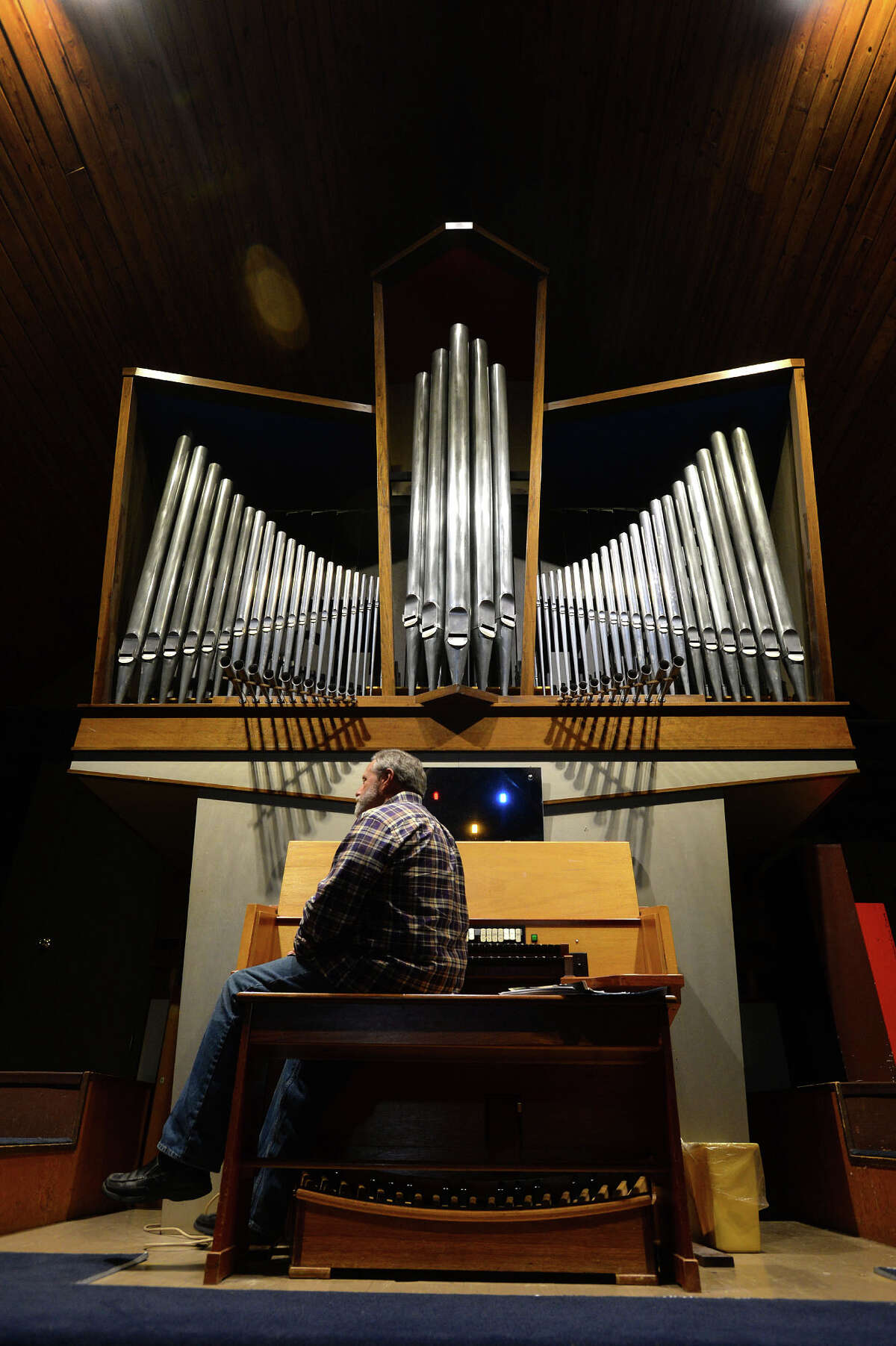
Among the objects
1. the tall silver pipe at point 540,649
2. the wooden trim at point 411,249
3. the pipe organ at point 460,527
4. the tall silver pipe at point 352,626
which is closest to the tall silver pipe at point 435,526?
the pipe organ at point 460,527

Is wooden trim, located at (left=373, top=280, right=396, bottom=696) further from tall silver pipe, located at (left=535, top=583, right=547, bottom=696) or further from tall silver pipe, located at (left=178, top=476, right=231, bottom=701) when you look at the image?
tall silver pipe, located at (left=178, top=476, right=231, bottom=701)

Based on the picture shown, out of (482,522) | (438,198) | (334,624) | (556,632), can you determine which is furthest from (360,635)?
(438,198)

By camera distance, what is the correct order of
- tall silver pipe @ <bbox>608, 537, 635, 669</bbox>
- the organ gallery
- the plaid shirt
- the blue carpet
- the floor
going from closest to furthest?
1. the blue carpet
2. the floor
3. the organ gallery
4. the plaid shirt
5. tall silver pipe @ <bbox>608, 537, 635, 669</bbox>

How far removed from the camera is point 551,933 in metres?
4.31

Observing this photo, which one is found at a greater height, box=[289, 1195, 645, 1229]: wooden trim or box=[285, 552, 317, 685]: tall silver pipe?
box=[285, 552, 317, 685]: tall silver pipe

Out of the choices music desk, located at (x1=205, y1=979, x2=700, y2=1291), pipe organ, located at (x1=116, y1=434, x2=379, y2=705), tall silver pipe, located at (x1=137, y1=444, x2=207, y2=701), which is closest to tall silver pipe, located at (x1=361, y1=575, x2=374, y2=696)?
pipe organ, located at (x1=116, y1=434, x2=379, y2=705)

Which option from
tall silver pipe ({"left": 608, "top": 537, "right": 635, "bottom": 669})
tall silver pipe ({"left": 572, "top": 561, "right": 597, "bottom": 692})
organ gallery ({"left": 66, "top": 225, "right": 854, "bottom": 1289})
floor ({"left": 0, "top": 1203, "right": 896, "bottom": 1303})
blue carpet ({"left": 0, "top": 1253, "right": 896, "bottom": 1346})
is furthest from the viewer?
tall silver pipe ({"left": 608, "top": 537, "right": 635, "bottom": 669})

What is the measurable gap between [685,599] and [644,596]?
0.23 m

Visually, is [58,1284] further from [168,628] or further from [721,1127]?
[168,628]

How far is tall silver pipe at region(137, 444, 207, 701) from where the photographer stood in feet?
17.5

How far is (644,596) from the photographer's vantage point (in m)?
5.41

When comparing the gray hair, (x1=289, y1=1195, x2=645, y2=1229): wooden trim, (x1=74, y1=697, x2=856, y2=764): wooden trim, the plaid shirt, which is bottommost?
(x1=289, y1=1195, x2=645, y2=1229): wooden trim

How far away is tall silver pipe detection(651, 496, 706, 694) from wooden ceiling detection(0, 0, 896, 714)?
187 cm

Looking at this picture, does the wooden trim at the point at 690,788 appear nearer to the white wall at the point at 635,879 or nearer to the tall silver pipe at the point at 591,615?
the white wall at the point at 635,879
